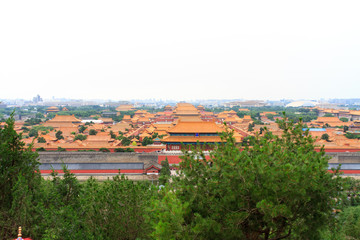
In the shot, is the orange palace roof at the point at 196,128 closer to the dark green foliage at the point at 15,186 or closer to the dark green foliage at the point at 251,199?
the dark green foliage at the point at 15,186

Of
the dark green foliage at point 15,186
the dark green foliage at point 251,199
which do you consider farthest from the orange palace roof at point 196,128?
the dark green foliage at point 251,199

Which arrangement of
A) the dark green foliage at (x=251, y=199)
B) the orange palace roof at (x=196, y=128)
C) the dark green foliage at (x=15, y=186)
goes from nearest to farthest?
the dark green foliage at (x=251, y=199)
the dark green foliage at (x=15, y=186)
the orange palace roof at (x=196, y=128)

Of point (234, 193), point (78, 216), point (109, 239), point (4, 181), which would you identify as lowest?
point (109, 239)

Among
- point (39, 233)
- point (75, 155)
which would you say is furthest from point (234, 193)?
point (75, 155)

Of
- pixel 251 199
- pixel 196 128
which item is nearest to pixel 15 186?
pixel 251 199

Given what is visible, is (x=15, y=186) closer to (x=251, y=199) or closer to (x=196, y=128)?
(x=251, y=199)

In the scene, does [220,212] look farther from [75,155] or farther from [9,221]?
[75,155]

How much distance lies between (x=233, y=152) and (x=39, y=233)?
150 inches

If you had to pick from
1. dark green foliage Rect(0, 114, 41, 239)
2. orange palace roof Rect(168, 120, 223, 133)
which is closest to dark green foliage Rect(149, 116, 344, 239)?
dark green foliage Rect(0, 114, 41, 239)

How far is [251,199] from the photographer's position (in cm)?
456

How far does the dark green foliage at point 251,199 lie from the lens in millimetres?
4301

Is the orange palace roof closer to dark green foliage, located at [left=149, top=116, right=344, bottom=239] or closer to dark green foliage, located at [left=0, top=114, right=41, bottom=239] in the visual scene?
dark green foliage, located at [left=0, top=114, right=41, bottom=239]

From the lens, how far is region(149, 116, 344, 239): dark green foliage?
4.30 metres

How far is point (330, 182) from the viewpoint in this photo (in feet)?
15.7
